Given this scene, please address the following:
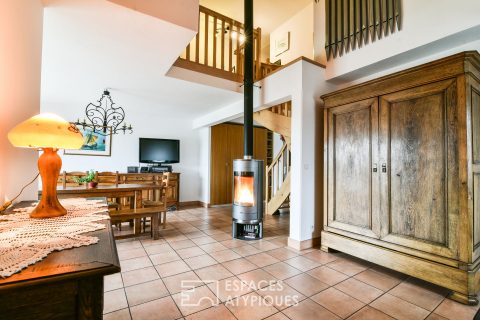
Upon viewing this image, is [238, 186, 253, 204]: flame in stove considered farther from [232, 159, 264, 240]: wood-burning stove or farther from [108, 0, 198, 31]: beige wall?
[108, 0, 198, 31]: beige wall

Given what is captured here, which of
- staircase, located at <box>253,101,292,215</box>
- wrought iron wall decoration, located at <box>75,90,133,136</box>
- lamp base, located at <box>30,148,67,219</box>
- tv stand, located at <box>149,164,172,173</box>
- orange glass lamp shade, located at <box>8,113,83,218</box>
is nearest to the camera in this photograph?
orange glass lamp shade, located at <box>8,113,83,218</box>

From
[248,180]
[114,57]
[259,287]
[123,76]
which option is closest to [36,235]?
[259,287]

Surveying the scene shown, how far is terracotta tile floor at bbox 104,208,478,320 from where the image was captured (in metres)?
1.70

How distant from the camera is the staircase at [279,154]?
3889mm

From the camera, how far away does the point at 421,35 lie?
2.22m

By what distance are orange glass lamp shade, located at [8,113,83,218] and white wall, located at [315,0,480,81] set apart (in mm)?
2960

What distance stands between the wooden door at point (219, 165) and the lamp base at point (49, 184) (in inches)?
185

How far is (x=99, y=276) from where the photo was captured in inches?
26.2

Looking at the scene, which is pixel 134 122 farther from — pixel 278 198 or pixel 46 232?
pixel 46 232

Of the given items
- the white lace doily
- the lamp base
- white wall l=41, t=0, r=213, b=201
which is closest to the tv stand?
white wall l=41, t=0, r=213, b=201

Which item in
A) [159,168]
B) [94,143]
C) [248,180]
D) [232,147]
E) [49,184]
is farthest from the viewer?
[232,147]

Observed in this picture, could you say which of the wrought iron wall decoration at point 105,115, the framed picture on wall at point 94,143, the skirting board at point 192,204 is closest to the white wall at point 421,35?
the wrought iron wall decoration at point 105,115

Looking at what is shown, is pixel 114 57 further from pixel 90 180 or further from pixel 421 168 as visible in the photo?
pixel 421 168

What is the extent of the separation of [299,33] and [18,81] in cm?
481
